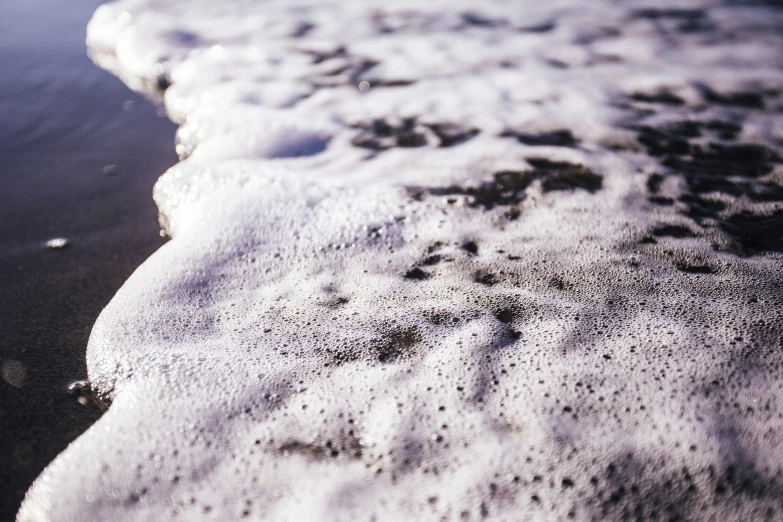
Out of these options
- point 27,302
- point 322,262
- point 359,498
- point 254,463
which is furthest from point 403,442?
point 27,302

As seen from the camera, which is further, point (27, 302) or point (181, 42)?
point (181, 42)

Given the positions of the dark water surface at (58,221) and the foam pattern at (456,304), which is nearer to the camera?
the foam pattern at (456,304)

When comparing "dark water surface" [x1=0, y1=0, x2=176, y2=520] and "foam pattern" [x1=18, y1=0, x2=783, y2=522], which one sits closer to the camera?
"foam pattern" [x1=18, y1=0, x2=783, y2=522]

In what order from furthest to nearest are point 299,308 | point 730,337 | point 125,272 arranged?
point 125,272
point 299,308
point 730,337

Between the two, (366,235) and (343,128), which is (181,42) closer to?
(343,128)

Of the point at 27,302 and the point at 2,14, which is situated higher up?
the point at 2,14

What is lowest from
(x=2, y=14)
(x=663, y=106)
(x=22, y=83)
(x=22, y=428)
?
(x=22, y=428)
